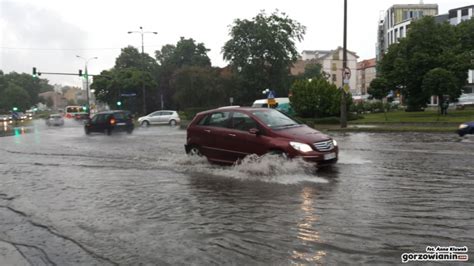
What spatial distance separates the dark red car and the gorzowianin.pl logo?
15.5ft

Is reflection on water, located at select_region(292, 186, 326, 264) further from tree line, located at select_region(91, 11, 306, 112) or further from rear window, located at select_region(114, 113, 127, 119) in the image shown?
tree line, located at select_region(91, 11, 306, 112)

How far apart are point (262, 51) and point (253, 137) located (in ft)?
163

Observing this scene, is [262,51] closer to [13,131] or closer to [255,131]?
[13,131]

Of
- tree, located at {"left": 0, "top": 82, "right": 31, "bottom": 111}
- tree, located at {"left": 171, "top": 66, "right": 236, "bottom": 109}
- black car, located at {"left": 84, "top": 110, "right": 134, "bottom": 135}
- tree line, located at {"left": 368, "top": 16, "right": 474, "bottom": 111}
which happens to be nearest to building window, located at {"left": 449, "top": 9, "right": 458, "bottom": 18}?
tree line, located at {"left": 368, "top": 16, "right": 474, "bottom": 111}

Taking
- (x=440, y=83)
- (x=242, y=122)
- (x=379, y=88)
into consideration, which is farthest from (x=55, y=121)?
(x=242, y=122)

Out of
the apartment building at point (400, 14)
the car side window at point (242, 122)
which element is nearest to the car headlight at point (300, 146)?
the car side window at point (242, 122)

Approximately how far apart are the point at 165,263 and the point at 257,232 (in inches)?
53.1

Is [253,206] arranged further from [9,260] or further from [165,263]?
[9,260]

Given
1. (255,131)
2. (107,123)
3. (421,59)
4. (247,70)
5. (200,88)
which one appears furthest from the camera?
(247,70)

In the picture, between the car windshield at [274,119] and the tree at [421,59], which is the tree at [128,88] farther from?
the car windshield at [274,119]

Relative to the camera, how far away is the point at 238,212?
6562 mm

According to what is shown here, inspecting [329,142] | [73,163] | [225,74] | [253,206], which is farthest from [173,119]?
[253,206]

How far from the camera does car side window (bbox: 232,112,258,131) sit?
10.2m

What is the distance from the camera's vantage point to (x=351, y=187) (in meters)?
8.08
